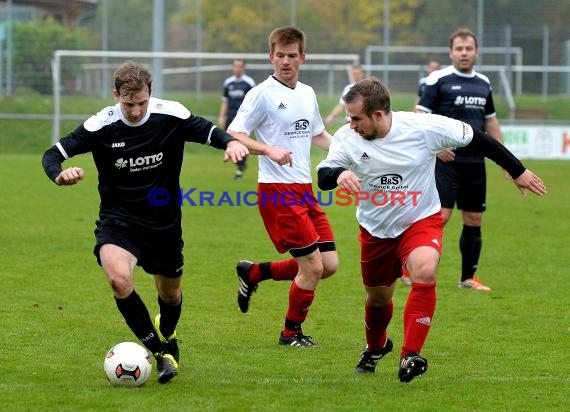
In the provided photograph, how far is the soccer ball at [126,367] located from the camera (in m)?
6.09

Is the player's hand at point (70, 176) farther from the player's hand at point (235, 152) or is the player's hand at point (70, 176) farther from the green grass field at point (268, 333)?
the green grass field at point (268, 333)

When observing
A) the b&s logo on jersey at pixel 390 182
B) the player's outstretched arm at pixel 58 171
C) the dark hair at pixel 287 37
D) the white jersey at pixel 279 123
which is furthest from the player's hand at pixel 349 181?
the dark hair at pixel 287 37

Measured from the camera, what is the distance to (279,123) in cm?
793

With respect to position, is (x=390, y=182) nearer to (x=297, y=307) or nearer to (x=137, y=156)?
(x=137, y=156)

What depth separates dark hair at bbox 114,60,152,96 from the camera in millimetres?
6197

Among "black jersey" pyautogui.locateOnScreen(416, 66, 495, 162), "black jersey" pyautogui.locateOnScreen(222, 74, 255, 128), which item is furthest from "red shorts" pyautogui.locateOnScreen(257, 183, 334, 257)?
"black jersey" pyautogui.locateOnScreen(222, 74, 255, 128)

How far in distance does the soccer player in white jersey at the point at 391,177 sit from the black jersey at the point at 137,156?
82 centimetres

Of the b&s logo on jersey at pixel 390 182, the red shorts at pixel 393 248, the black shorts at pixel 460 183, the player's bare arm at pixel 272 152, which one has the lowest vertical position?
the red shorts at pixel 393 248

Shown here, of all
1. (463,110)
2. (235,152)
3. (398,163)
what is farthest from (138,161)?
(463,110)

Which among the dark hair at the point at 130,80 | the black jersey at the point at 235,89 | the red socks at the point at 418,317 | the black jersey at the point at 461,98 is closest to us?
the red socks at the point at 418,317

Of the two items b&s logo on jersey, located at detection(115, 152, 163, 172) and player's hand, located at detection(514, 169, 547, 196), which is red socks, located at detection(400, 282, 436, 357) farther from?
b&s logo on jersey, located at detection(115, 152, 163, 172)

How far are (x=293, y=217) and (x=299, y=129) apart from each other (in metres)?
0.71

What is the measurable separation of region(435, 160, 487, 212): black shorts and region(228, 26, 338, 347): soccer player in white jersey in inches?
92.3

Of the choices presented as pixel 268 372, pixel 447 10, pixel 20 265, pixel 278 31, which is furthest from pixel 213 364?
pixel 447 10
